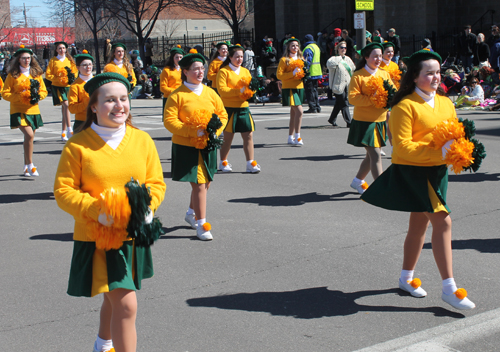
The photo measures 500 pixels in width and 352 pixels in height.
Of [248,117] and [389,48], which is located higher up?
[389,48]

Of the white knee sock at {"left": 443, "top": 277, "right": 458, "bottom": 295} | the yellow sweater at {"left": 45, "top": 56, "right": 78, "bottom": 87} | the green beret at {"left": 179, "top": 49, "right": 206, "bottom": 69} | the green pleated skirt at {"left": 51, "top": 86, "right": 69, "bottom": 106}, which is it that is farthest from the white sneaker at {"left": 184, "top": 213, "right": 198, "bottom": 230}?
the green pleated skirt at {"left": 51, "top": 86, "right": 69, "bottom": 106}

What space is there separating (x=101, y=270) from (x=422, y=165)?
7.71ft

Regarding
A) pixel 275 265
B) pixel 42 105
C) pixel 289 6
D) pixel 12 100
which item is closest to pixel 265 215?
pixel 275 265

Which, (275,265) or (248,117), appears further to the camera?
(248,117)

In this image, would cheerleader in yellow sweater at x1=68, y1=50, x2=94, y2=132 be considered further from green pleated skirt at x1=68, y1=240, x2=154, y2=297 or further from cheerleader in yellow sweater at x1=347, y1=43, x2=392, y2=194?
green pleated skirt at x1=68, y1=240, x2=154, y2=297

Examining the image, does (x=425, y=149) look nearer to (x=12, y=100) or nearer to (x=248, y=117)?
(x=248, y=117)

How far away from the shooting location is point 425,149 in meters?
4.26

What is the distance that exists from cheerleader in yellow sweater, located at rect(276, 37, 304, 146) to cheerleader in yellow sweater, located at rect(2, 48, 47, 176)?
179 inches

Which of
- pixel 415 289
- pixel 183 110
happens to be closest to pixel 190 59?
pixel 183 110

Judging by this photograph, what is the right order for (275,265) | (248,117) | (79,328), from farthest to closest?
1. (248,117)
2. (275,265)
3. (79,328)

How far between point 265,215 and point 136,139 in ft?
12.8

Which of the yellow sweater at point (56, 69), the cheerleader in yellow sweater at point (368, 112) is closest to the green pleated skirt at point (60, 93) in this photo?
the yellow sweater at point (56, 69)

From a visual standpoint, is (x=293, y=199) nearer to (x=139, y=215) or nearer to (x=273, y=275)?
(x=273, y=275)

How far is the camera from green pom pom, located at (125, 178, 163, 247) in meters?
3.18
